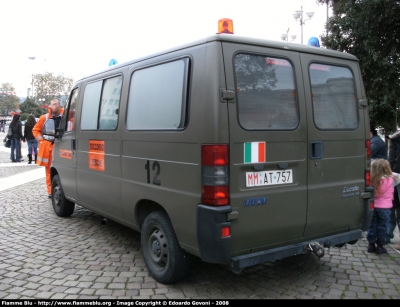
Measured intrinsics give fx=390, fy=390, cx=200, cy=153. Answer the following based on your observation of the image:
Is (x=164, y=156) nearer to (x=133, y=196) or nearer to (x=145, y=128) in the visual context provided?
(x=145, y=128)

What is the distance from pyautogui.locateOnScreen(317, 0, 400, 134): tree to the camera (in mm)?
9125

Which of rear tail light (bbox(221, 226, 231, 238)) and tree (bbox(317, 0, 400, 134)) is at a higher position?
tree (bbox(317, 0, 400, 134))

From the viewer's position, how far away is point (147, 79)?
4.07 meters

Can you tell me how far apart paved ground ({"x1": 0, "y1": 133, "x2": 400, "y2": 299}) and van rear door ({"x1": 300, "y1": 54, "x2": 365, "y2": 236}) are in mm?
563

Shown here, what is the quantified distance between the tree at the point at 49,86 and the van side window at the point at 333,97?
5268 centimetres

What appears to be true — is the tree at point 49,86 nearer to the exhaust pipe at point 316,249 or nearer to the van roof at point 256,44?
the van roof at point 256,44

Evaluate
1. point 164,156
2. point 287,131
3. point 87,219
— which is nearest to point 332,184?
point 287,131

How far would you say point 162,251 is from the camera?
3811mm

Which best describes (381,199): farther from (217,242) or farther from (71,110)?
(71,110)

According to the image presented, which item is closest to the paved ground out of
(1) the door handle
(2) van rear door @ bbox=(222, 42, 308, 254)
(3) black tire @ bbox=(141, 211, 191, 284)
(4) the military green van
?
(3) black tire @ bbox=(141, 211, 191, 284)

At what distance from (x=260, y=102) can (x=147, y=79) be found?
1.29 meters

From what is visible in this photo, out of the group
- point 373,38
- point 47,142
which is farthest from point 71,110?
point 373,38

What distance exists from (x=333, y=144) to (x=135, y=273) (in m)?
2.46

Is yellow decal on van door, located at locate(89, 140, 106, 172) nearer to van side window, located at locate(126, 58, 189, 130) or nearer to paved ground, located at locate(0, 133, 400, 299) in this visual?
van side window, located at locate(126, 58, 189, 130)
